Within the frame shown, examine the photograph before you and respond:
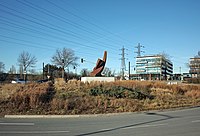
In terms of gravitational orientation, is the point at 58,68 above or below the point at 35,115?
above

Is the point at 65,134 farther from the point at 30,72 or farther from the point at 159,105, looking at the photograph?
the point at 30,72

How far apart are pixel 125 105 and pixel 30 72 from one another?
2757 inches

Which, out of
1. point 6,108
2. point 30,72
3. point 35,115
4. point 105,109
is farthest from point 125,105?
point 30,72

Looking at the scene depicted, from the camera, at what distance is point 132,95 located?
24.0 metres

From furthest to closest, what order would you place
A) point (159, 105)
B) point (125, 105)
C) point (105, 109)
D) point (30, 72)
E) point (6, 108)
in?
point (30, 72)
point (159, 105)
point (125, 105)
point (105, 109)
point (6, 108)

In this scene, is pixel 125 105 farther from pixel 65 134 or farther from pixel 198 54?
pixel 198 54

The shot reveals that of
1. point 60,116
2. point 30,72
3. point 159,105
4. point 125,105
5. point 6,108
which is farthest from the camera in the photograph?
point 30,72

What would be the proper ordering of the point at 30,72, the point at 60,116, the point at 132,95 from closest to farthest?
the point at 60,116, the point at 132,95, the point at 30,72

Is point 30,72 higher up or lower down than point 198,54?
lower down

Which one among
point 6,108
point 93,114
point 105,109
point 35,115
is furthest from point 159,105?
point 6,108

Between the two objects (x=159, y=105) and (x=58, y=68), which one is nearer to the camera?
(x=159, y=105)

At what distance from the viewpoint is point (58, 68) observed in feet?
303

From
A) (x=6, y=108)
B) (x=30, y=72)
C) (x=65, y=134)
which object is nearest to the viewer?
(x=65, y=134)

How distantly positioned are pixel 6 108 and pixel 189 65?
88.3m
